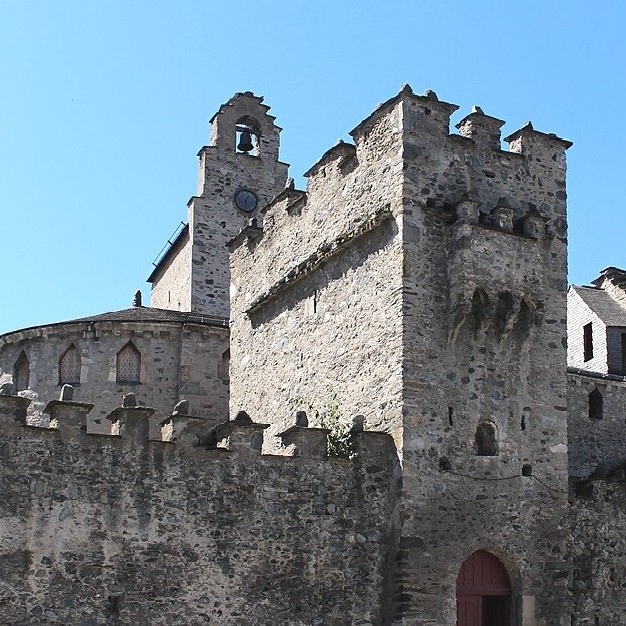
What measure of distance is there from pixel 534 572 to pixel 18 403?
9.70 metres

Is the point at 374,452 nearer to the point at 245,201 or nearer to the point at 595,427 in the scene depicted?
the point at 595,427

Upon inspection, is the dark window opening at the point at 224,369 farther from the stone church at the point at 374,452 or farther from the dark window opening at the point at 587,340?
the dark window opening at the point at 587,340

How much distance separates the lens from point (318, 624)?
65.4 ft

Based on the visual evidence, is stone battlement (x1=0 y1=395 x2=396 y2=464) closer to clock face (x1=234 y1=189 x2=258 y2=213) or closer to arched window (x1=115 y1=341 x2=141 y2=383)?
arched window (x1=115 y1=341 x2=141 y2=383)

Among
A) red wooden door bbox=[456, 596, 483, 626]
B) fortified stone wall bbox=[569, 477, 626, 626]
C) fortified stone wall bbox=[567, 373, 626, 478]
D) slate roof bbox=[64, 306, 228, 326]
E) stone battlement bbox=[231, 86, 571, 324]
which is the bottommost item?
red wooden door bbox=[456, 596, 483, 626]

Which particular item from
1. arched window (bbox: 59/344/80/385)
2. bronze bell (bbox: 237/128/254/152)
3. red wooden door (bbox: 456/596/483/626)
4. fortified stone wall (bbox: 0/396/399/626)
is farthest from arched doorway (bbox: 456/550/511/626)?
bronze bell (bbox: 237/128/254/152)

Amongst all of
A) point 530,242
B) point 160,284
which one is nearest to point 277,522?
point 530,242

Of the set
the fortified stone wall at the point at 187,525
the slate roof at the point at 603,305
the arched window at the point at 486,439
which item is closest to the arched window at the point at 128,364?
the fortified stone wall at the point at 187,525

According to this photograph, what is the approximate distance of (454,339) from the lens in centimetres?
2097

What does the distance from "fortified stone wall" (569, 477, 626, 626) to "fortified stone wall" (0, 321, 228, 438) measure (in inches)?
405

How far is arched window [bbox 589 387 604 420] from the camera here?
31.0m

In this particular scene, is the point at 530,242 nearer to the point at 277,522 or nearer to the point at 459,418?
the point at 459,418

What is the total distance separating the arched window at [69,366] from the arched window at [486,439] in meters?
11.9

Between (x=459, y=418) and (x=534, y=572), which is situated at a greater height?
(x=459, y=418)
